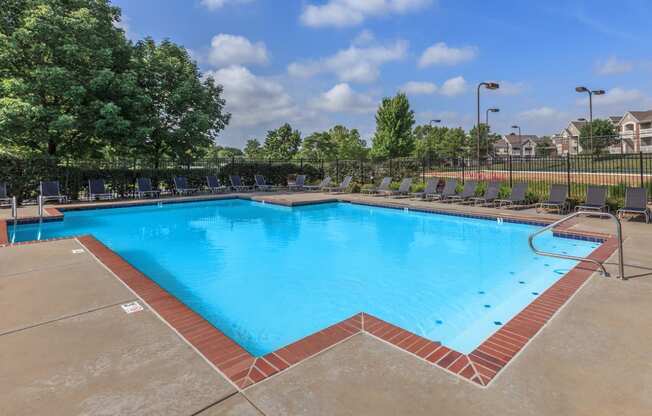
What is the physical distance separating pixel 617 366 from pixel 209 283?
5014mm

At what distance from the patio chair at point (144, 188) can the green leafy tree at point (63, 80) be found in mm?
1742

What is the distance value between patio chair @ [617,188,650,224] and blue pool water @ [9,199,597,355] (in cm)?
221

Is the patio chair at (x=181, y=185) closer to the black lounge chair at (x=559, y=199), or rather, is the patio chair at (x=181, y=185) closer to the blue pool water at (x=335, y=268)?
the blue pool water at (x=335, y=268)

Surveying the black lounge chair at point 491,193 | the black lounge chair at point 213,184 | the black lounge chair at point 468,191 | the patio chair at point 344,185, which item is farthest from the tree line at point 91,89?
the black lounge chair at point 491,193

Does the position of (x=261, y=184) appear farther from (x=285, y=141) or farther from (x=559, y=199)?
(x=285, y=141)

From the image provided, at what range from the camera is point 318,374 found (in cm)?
241

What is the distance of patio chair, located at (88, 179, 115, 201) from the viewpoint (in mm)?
14445

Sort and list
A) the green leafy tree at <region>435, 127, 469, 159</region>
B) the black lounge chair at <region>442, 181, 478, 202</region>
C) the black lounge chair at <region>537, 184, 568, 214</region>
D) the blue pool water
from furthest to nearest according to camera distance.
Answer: the green leafy tree at <region>435, 127, 469, 159</region>
the black lounge chair at <region>442, 181, 478, 202</region>
the black lounge chair at <region>537, 184, 568, 214</region>
the blue pool water

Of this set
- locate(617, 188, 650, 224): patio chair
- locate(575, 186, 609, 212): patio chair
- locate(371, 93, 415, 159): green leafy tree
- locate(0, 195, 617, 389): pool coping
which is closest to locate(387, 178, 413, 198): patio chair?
locate(575, 186, 609, 212): patio chair

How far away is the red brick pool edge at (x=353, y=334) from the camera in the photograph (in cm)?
245

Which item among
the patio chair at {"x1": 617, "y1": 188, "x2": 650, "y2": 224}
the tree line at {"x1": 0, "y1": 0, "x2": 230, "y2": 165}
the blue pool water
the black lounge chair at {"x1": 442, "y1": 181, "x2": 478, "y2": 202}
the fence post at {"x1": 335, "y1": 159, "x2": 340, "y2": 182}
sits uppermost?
the tree line at {"x1": 0, "y1": 0, "x2": 230, "y2": 165}

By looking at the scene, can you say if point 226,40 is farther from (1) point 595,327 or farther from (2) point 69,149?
(1) point 595,327

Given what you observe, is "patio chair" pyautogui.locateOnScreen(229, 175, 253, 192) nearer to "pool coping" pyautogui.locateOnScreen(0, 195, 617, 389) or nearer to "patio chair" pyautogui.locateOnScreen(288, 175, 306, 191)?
"patio chair" pyautogui.locateOnScreen(288, 175, 306, 191)

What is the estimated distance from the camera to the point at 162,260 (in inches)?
274
